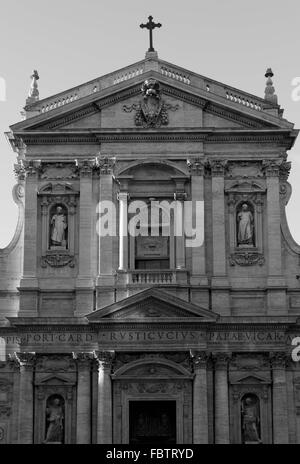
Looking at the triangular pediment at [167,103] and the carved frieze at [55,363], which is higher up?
the triangular pediment at [167,103]

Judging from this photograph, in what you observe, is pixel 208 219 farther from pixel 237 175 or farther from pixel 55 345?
pixel 55 345

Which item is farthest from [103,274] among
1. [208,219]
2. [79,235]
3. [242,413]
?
[242,413]

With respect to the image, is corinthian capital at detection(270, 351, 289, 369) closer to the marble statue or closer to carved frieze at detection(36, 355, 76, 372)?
carved frieze at detection(36, 355, 76, 372)

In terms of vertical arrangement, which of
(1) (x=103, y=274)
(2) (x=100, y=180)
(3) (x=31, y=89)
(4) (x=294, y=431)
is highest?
(3) (x=31, y=89)

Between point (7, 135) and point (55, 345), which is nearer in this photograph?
point (55, 345)

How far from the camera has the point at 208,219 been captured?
3325cm

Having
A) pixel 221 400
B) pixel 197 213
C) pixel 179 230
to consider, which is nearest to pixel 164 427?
pixel 221 400

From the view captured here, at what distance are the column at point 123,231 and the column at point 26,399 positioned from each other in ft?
11.8

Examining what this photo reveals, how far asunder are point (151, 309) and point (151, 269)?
4.26ft

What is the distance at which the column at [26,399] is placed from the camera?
3150cm

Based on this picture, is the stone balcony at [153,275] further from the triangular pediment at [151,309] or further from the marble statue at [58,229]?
the marble statue at [58,229]

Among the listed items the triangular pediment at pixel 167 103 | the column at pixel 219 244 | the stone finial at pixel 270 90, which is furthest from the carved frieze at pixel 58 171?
the stone finial at pixel 270 90

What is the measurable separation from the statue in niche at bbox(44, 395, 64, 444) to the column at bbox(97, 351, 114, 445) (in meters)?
1.14

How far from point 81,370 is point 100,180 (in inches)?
218
